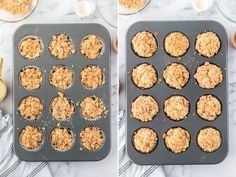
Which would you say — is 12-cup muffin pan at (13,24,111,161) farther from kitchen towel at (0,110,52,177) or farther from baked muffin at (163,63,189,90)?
baked muffin at (163,63,189,90)

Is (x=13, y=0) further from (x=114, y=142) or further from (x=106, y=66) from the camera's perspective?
(x=114, y=142)

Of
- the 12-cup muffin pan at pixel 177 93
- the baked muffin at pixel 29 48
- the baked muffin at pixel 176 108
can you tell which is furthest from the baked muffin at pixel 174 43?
the baked muffin at pixel 29 48

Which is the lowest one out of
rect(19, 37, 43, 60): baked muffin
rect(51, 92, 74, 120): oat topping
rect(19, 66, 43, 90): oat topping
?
rect(51, 92, 74, 120): oat topping

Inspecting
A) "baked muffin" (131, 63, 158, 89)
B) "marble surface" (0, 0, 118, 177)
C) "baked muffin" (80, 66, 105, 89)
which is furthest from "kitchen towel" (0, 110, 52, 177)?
"baked muffin" (131, 63, 158, 89)

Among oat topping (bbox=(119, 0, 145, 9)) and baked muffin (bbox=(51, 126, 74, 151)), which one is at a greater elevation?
oat topping (bbox=(119, 0, 145, 9))

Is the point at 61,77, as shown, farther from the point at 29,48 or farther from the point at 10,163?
the point at 10,163

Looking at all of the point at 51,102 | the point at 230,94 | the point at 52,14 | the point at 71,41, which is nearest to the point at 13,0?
the point at 52,14
